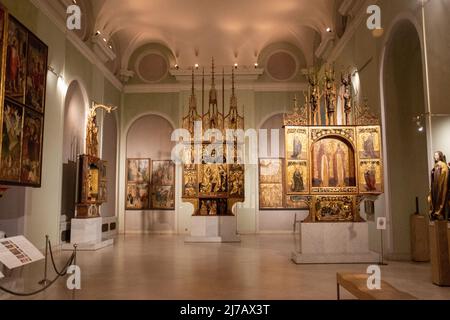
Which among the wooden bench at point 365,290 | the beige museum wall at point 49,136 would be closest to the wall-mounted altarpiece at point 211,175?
the beige museum wall at point 49,136

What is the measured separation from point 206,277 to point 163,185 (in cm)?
1283

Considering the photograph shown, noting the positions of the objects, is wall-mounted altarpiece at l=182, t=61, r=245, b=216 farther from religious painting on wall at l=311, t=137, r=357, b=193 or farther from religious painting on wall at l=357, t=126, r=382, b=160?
religious painting on wall at l=357, t=126, r=382, b=160

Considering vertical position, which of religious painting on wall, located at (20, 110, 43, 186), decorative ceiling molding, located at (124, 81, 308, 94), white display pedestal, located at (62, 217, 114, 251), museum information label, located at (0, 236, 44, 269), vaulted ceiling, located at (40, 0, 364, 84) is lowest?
white display pedestal, located at (62, 217, 114, 251)

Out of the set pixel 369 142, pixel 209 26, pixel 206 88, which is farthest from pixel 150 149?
pixel 369 142

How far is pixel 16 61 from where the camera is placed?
897 centimetres

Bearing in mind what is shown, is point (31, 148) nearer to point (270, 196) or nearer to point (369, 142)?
point (369, 142)

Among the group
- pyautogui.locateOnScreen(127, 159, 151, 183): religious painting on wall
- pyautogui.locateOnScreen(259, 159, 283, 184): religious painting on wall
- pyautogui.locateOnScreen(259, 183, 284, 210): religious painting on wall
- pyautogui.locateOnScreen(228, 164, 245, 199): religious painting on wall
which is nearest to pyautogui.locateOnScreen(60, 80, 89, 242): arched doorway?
pyautogui.locateOnScreen(127, 159, 151, 183): religious painting on wall

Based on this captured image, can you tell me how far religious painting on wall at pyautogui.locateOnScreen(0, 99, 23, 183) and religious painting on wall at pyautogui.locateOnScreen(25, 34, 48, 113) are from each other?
62 centimetres

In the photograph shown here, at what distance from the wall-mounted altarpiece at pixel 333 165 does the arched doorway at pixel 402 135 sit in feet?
3.06

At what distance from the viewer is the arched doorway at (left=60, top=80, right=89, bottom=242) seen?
14734 millimetres

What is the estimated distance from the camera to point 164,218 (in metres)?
21.0

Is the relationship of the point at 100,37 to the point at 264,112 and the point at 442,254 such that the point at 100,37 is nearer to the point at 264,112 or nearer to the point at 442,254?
the point at 264,112

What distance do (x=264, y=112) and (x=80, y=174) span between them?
1042cm
